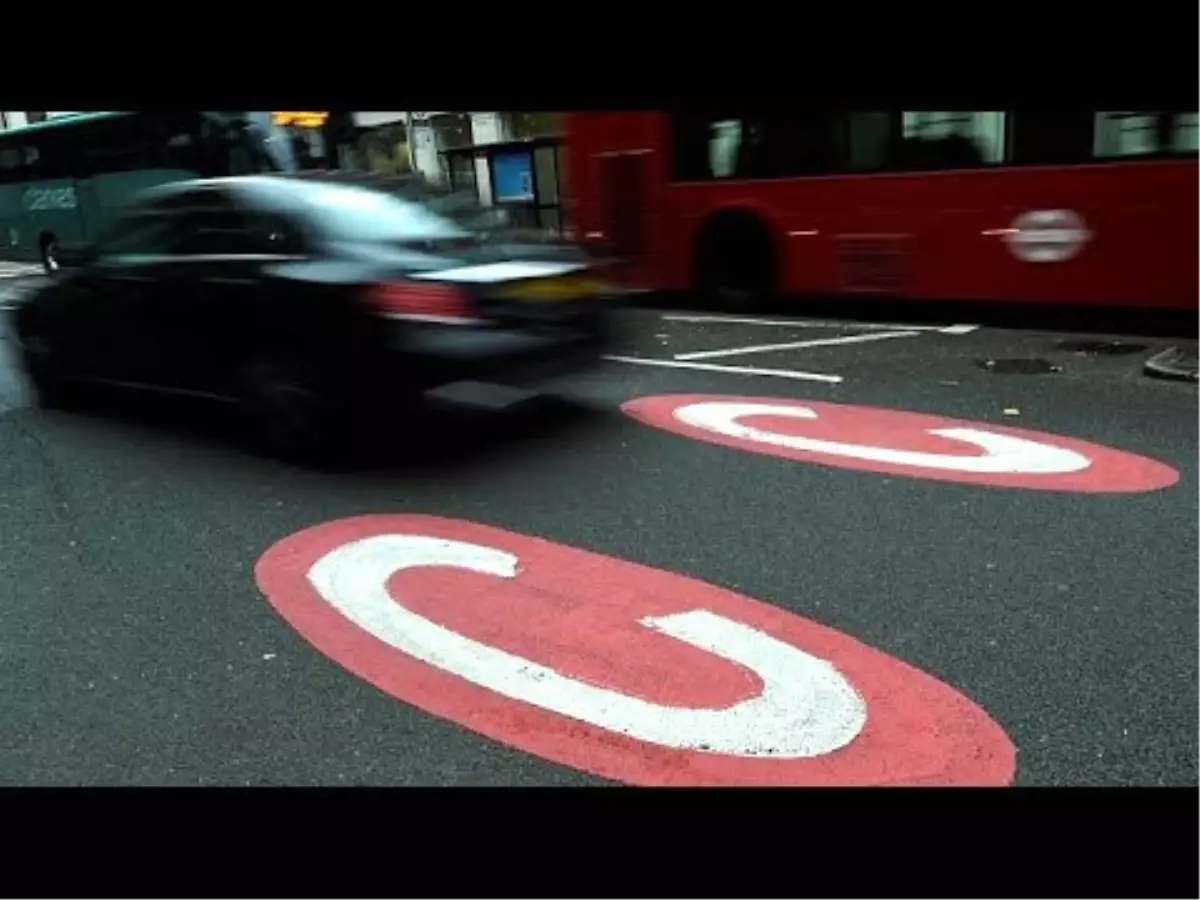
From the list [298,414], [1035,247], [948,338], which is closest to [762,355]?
[948,338]

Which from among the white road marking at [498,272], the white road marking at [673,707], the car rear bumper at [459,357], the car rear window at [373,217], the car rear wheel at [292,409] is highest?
the car rear window at [373,217]

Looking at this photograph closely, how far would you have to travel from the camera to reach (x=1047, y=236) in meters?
8.11

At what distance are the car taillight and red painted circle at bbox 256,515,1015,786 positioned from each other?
1169 mm

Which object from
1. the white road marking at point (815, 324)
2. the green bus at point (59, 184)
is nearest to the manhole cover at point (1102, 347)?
the white road marking at point (815, 324)

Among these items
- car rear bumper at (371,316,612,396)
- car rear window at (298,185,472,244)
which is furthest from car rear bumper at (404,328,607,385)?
car rear window at (298,185,472,244)

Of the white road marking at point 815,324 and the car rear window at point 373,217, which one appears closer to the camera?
the car rear window at point 373,217

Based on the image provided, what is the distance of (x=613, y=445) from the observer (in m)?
5.76

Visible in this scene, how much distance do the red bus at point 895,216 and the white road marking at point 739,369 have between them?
1685 millimetres

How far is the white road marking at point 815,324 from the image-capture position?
891 centimetres

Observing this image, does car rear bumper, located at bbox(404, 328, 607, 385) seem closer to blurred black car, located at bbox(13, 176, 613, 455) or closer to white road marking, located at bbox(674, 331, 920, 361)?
blurred black car, located at bbox(13, 176, 613, 455)

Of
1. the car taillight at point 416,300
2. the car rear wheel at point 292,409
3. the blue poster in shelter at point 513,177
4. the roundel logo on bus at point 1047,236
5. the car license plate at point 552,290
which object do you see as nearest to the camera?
the car taillight at point 416,300

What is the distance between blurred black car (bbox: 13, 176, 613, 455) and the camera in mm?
5121

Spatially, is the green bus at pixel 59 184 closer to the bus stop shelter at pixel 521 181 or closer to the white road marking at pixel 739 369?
the bus stop shelter at pixel 521 181
